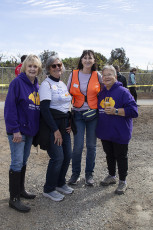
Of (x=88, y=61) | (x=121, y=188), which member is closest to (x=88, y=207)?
(x=121, y=188)

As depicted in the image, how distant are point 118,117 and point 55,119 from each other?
0.89 m

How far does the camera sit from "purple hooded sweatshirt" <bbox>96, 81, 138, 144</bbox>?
3.52 metres

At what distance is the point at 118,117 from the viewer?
358 centimetres

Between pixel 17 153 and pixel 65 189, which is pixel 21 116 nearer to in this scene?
pixel 17 153

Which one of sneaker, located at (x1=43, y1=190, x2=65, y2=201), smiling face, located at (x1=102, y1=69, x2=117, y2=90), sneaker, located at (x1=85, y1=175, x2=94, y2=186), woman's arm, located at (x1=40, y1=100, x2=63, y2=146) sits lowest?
sneaker, located at (x1=43, y1=190, x2=65, y2=201)

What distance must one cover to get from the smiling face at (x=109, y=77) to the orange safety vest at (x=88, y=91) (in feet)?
0.59

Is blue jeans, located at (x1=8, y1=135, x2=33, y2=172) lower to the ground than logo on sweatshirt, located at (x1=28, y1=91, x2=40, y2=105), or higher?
lower

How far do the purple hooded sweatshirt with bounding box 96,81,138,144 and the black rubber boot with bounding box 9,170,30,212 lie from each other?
4.38 ft

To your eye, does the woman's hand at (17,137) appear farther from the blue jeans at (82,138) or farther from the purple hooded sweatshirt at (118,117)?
the purple hooded sweatshirt at (118,117)

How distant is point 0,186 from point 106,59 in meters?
32.2

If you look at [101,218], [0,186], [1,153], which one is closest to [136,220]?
[101,218]

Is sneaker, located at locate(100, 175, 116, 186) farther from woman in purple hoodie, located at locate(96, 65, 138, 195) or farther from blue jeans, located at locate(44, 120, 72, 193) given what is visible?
blue jeans, located at locate(44, 120, 72, 193)

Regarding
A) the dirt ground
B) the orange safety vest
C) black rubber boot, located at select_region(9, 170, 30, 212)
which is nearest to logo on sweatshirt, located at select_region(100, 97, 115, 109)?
the orange safety vest

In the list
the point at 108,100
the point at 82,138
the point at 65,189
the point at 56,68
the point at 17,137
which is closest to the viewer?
the point at 17,137
